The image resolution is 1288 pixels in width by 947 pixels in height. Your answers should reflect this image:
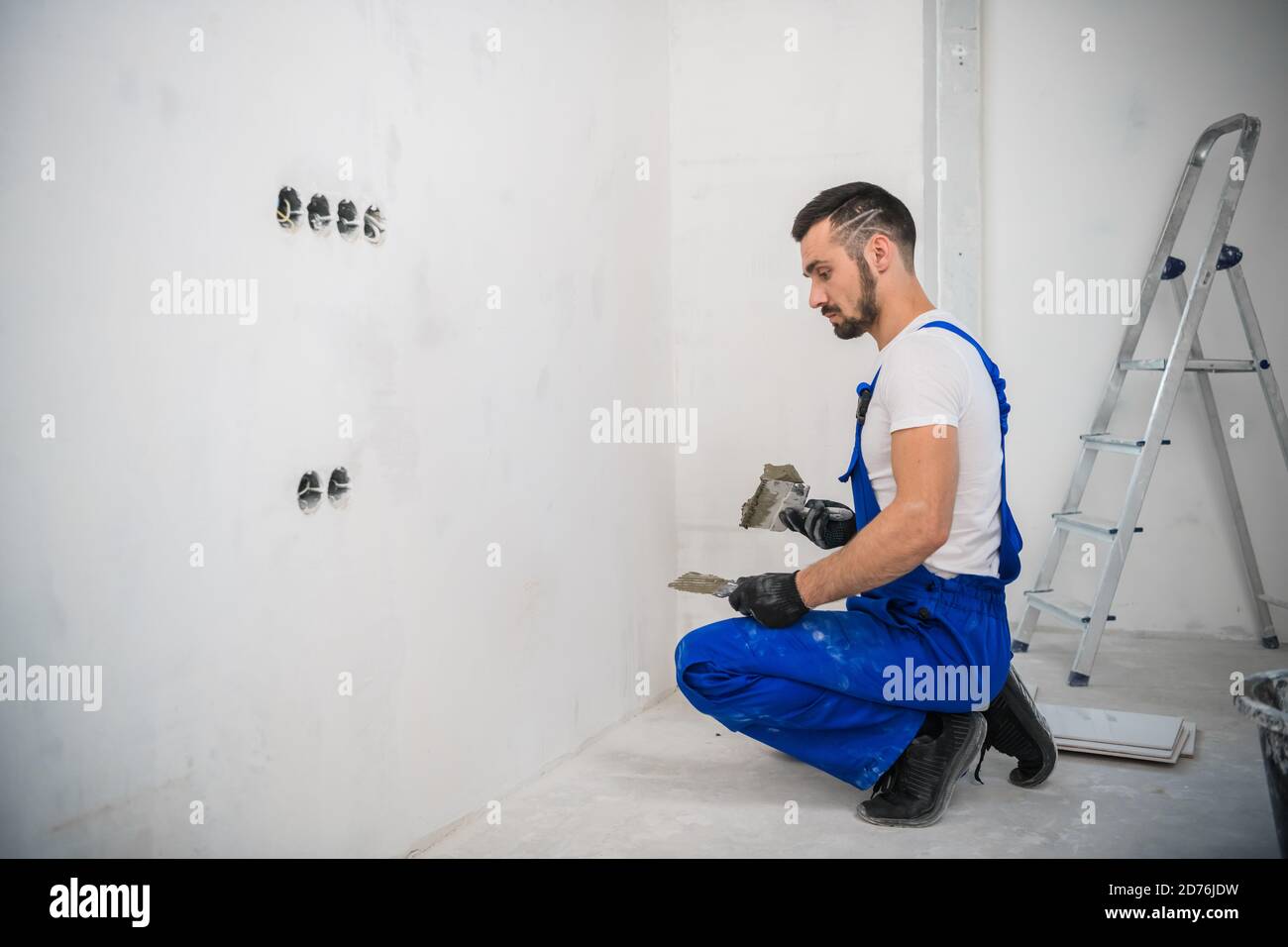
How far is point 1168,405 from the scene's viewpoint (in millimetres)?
3152

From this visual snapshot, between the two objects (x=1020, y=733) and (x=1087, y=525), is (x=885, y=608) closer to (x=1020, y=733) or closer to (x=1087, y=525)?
(x=1020, y=733)

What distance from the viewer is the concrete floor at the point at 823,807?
2002 mm

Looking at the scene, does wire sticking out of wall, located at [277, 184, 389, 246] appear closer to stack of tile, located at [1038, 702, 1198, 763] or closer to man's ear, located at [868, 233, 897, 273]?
man's ear, located at [868, 233, 897, 273]

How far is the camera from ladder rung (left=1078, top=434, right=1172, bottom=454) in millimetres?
3170

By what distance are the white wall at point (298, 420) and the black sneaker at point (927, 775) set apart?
0.81 meters

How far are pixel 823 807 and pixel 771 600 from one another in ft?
1.55

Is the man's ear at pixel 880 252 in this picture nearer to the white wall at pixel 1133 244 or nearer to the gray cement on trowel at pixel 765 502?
the gray cement on trowel at pixel 765 502

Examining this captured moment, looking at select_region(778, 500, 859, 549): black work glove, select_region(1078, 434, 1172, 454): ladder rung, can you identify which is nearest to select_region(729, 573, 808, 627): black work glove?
select_region(778, 500, 859, 549): black work glove

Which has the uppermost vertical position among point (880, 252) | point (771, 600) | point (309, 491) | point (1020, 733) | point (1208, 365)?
point (880, 252)

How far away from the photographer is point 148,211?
1435 millimetres

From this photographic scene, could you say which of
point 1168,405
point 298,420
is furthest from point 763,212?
point 298,420

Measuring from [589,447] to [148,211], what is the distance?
1.38 meters
